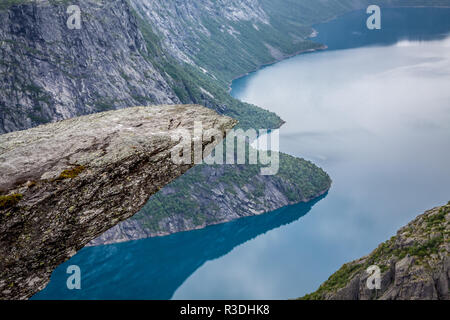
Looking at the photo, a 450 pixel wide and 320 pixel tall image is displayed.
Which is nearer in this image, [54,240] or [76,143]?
[54,240]

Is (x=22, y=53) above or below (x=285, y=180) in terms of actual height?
above

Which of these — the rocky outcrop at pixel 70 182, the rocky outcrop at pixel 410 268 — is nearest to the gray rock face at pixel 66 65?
the rocky outcrop at pixel 410 268

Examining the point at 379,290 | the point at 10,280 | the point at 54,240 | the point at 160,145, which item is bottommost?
the point at 379,290

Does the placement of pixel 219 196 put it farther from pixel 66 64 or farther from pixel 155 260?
pixel 66 64

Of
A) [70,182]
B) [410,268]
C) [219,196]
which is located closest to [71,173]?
[70,182]

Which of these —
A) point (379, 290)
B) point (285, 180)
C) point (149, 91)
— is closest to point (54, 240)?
point (379, 290)

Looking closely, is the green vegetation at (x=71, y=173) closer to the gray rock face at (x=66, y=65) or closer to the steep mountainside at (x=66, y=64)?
the gray rock face at (x=66, y=65)

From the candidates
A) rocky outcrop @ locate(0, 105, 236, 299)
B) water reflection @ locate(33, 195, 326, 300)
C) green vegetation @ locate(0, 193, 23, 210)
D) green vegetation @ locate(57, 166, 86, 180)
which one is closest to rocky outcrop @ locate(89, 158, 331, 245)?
water reflection @ locate(33, 195, 326, 300)

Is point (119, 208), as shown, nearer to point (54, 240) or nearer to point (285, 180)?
point (54, 240)
